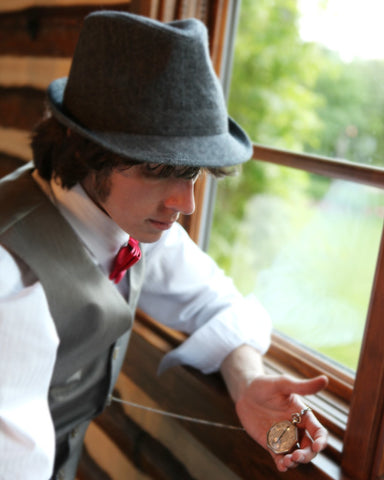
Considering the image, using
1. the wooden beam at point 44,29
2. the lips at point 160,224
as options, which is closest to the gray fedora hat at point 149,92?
the lips at point 160,224

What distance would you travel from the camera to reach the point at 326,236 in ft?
4.59

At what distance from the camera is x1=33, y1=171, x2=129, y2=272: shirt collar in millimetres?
1049

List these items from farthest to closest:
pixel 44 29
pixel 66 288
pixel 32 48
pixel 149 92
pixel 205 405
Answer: pixel 32 48, pixel 44 29, pixel 205 405, pixel 66 288, pixel 149 92

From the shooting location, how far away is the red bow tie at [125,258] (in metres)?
1.05

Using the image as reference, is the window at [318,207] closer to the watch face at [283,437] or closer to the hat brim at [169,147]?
the watch face at [283,437]

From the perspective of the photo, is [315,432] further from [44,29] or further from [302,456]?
[44,29]

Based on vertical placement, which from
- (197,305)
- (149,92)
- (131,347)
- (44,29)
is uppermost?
(149,92)

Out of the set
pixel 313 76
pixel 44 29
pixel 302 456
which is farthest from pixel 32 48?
pixel 302 456

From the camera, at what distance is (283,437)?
3.12ft

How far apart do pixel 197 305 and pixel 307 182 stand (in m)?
0.42

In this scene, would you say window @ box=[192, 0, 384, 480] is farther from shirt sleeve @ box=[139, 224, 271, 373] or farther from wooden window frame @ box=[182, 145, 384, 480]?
shirt sleeve @ box=[139, 224, 271, 373]

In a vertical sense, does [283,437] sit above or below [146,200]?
below

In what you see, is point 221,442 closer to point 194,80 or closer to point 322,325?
point 322,325

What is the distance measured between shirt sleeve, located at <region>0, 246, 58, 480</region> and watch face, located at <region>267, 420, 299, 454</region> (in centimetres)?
39
